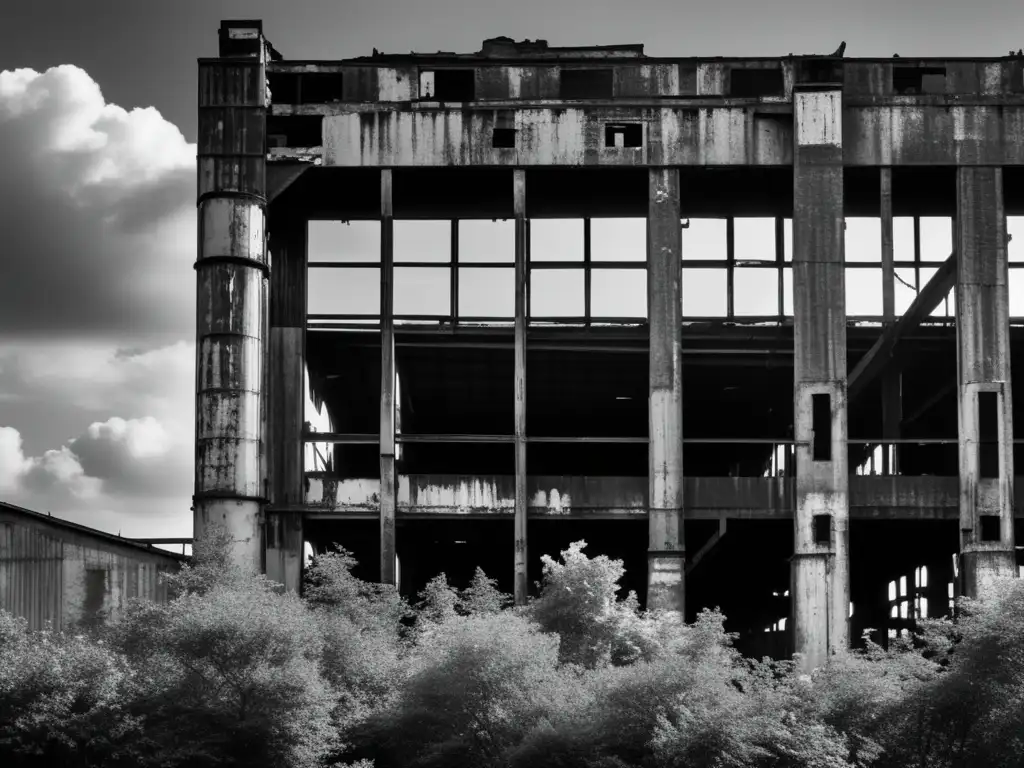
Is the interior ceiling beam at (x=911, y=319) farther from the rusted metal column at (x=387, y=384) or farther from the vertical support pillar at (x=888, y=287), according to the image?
the rusted metal column at (x=387, y=384)

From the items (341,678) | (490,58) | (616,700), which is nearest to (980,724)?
(616,700)

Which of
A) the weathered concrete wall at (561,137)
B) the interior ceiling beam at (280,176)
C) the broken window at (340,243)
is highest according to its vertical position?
the weathered concrete wall at (561,137)

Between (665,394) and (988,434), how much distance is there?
844cm

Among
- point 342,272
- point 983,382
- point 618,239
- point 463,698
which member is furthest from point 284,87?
point 983,382

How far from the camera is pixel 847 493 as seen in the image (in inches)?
1487

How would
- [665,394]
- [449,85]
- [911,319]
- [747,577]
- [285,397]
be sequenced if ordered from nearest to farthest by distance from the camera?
[665,394] → [911,319] → [285,397] → [449,85] → [747,577]

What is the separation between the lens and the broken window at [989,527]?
3769 cm

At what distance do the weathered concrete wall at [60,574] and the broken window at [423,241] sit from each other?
11209 millimetres

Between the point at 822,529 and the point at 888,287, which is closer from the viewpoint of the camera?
the point at 822,529

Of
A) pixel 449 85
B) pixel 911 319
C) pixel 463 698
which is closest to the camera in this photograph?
pixel 463 698

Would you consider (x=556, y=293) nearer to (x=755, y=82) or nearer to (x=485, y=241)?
(x=485, y=241)

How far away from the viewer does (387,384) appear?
38.1 m

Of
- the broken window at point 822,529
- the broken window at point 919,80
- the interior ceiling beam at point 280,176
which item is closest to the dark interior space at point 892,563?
the broken window at point 822,529

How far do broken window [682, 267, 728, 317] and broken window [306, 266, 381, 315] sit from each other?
28.1ft
